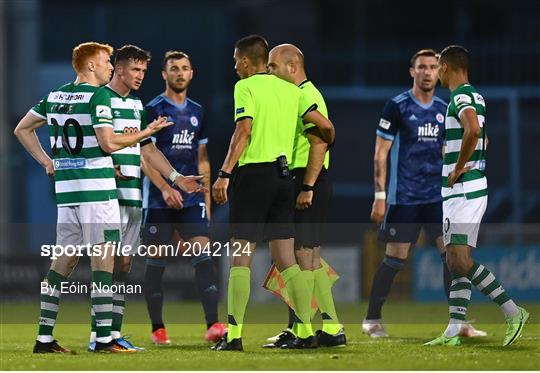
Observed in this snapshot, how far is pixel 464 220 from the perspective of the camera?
9.96 meters

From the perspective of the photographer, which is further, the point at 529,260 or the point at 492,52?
the point at 492,52

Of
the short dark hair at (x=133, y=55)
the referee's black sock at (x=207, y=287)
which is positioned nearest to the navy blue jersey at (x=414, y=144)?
the referee's black sock at (x=207, y=287)

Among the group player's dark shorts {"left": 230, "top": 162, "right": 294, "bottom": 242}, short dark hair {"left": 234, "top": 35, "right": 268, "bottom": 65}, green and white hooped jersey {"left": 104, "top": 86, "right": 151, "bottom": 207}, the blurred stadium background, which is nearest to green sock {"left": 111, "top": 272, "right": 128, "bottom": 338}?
green and white hooped jersey {"left": 104, "top": 86, "right": 151, "bottom": 207}

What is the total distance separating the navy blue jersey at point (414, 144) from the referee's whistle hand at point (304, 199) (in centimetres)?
198

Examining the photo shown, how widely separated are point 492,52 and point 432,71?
56.3 feet

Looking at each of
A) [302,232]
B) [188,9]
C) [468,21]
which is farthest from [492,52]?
[302,232]

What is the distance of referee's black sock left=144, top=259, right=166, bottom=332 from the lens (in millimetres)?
10992

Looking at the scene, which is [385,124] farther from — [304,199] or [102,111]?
[102,111]

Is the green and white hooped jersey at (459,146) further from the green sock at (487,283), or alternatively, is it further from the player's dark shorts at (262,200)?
the player's dark shorts at (262,200)

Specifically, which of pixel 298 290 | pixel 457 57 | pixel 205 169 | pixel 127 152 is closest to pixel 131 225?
pixel 127 152

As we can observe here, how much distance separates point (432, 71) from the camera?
11500mm

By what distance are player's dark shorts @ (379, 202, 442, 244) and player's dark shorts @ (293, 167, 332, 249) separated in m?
1.37

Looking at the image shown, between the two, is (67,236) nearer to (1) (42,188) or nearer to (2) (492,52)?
(1) (42,188)

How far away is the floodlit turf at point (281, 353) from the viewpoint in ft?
28.1
